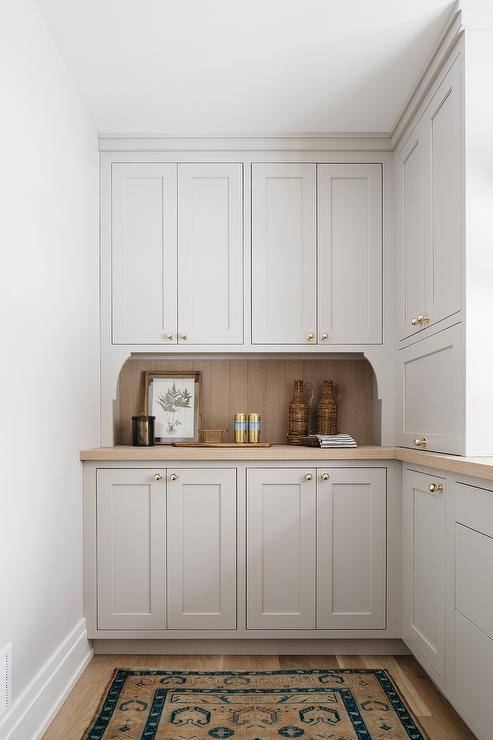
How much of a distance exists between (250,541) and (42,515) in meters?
1.05

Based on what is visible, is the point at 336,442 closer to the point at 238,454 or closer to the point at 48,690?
the point at 238,454

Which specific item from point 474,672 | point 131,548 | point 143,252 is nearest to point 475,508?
point 474,672

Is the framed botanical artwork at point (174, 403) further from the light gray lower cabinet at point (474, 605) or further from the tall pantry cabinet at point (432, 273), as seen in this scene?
the light gray lower cabinet at point (474, 605)

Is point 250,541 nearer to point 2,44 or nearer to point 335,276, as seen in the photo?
point 335,276

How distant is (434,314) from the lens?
268 cm

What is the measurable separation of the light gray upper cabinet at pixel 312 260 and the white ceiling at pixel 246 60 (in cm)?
28

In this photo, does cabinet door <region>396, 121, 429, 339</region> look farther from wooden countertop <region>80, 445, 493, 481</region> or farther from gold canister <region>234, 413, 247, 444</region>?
gold canister <region>234, 413, 247, 444</region>

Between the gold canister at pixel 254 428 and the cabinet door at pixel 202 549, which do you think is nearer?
the cabinet door at pixel 202 549

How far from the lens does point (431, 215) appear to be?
274 centimetres

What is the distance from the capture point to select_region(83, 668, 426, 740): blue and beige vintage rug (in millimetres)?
2350

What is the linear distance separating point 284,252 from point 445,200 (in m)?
1.00

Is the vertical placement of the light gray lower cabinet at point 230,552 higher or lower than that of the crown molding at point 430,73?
lower

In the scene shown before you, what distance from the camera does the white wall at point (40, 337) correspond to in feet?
6.80

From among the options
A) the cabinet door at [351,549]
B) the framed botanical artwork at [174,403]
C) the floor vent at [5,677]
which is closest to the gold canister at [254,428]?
the framed botanical artwork at [174,403]
